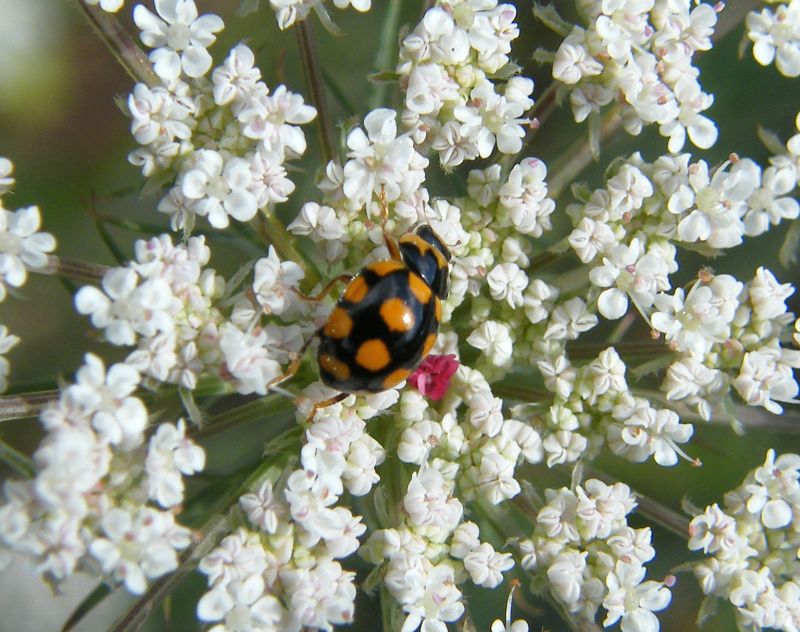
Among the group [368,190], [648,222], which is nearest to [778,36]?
[648,222]

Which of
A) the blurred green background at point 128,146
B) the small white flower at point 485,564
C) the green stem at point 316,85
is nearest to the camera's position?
the small white flower at point 485,564

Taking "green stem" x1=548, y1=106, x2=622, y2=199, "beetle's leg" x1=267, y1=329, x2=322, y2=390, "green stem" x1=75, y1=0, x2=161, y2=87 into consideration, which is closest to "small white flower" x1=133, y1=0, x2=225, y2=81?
"green stem" x1=75, y1=0, x2=161, y2=87

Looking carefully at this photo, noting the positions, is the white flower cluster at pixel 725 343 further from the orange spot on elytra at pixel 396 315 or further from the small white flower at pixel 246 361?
the small white flower at pixel 246 361

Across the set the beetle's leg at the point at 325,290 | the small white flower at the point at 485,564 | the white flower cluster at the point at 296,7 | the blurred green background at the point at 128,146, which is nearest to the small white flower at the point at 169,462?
the beetle's leg at the point at 325,290

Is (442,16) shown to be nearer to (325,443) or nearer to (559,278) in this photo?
(559,278)

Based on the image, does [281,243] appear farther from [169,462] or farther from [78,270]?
[169,462]
